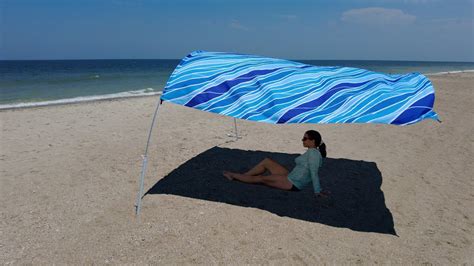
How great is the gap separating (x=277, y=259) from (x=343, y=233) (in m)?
1.19

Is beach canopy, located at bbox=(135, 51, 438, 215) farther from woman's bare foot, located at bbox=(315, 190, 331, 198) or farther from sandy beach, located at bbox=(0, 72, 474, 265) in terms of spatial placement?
woman's bare foot, located at bbox=(315, 190, 331, 198)

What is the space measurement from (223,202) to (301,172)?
4.39 ft

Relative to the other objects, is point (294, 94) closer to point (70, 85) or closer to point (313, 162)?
point (313, 162)

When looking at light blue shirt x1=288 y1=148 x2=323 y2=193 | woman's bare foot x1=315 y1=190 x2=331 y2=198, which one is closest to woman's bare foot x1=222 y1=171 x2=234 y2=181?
light blue shirt x1=288 y1=148 x2=323 y2=193

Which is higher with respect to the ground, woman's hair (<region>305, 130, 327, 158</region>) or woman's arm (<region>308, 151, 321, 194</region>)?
woman's hair (<region>305, 130, 327, 158</region>)

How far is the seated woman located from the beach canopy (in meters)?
0.66

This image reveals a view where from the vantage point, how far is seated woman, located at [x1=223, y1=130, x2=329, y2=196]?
578cm

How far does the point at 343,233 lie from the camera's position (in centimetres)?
507

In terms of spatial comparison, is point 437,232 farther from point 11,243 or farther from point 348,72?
point 11,243

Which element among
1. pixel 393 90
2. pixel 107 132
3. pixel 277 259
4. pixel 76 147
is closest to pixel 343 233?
pixel 277 259

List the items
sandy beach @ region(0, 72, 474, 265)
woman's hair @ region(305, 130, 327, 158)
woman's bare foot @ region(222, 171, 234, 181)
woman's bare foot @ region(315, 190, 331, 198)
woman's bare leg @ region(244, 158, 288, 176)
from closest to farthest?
sandy beach @ region(0, 72, 474, 265), woman's hair @ region(305, 130, 327, 158), woman's bare foot @ region(315, 190, 331, 198), woman's bare leg @ region(244, 158, 288, 176), woman's bare foot @ region(222, 171, 234, 181)

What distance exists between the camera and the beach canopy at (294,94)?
508 cm

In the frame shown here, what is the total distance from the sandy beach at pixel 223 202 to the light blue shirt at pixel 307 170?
0.31 meters

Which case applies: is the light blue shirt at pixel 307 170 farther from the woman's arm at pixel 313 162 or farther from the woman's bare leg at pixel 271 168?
the woman's bare leg at pixel 271 168
